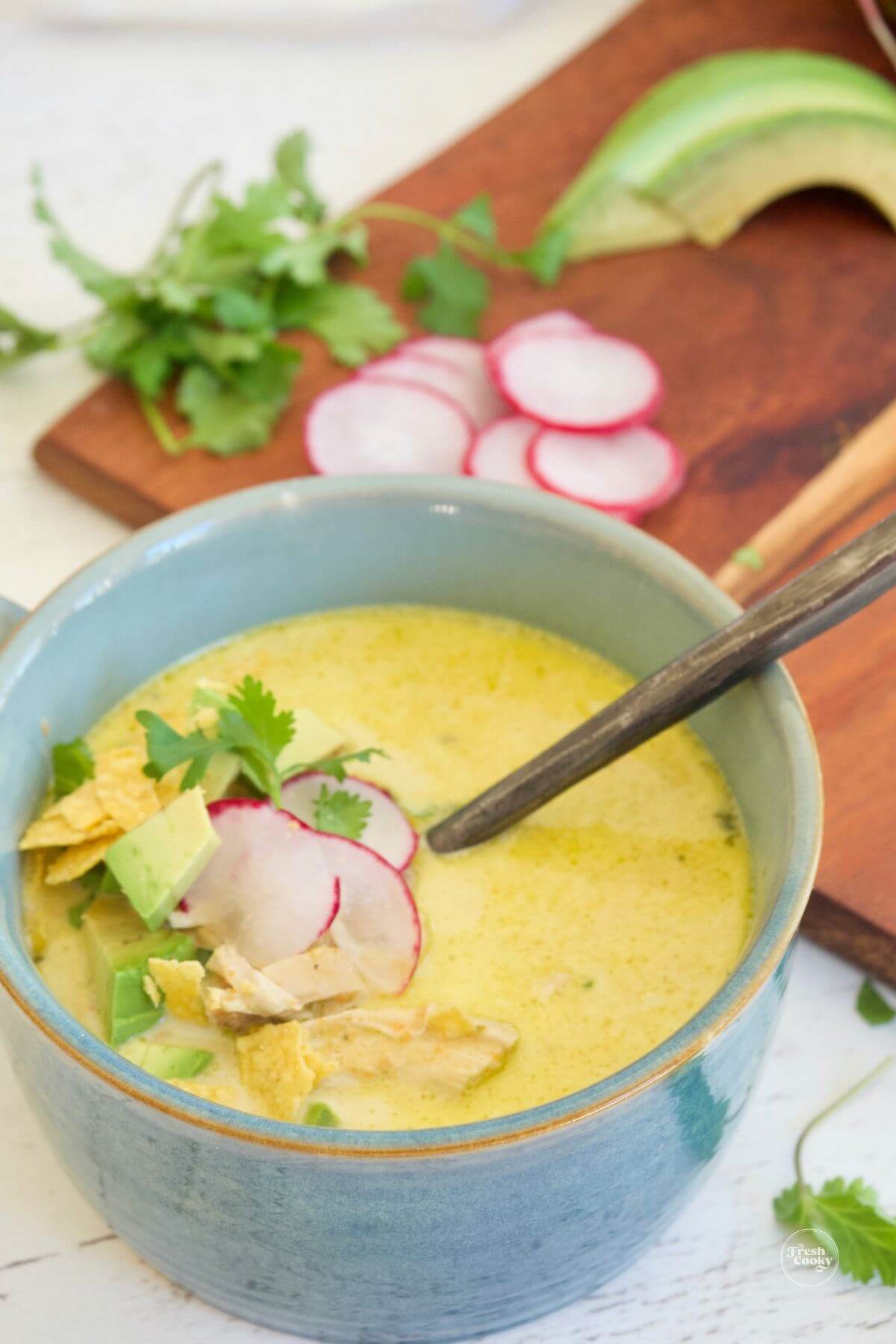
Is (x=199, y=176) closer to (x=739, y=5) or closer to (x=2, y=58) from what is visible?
(x=2, y=58)

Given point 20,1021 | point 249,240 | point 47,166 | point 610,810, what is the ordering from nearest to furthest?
1. point 20,1021
2. point 610,810
3. point 249,240
4. point 47,166

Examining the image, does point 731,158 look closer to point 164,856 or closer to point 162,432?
point 162,432

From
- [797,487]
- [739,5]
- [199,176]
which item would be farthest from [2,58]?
[797,487]

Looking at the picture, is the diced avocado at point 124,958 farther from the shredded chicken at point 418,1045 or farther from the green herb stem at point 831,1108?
the green herb stem at point 831,1108

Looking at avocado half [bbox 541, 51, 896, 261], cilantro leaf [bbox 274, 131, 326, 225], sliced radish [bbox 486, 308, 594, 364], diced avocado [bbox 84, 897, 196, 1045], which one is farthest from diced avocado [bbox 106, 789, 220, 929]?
avocado half [bbox 541, 51, 896, 261]

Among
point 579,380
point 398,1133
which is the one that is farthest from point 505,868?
point 579,380

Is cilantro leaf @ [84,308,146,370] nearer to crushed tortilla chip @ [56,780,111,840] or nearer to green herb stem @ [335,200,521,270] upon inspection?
green herb stem @ [335,200,521,270]

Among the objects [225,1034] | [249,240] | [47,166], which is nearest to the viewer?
[225,1034]
